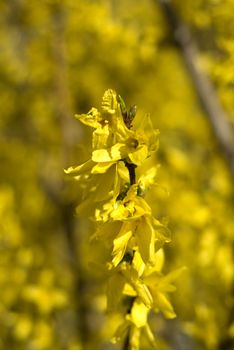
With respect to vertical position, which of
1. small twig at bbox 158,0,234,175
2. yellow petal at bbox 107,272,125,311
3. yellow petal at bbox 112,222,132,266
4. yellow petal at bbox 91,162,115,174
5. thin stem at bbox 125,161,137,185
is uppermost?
small twig at bbox 158,0,234,175

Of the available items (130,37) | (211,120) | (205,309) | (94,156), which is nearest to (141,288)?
(94,156)

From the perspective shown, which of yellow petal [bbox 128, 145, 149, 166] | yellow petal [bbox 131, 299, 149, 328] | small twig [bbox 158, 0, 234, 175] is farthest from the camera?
small twig [bbox 158, 0, 234, 175]

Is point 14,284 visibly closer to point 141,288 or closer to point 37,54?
point 141,288

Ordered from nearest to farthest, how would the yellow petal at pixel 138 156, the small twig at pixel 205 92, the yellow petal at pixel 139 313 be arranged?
the yellow petal at pixel 138 156 < the yellow petal at pixel 139 313 < the small twig at pixel 205 92

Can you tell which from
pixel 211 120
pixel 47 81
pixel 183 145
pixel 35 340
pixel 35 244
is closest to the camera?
pixel 35 340

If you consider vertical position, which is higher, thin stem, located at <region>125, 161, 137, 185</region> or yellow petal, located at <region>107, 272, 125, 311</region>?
thin stem, located at <region>125, 161, 137, 185</region>

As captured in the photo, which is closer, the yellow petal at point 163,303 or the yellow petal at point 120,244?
the yellow petal at point 120,244

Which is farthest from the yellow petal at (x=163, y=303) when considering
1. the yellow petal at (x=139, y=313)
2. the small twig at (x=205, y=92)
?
the small twig at (x=205, y=92)

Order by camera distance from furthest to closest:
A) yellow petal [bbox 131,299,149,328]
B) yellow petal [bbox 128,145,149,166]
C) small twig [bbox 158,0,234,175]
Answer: small twig [bbox 158,0,234,175] < yellow petal [bbox 131,299,149,328] < yellow petal [bbox 128,145,149,166]

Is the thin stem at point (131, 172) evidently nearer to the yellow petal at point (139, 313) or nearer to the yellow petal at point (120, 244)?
the yellow petal at point (120, 244)

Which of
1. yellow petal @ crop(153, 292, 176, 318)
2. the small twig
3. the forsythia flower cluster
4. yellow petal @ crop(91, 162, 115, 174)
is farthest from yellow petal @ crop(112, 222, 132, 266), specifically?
the small twig

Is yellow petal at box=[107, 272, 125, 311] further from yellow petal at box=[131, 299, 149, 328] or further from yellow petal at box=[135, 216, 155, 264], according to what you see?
yellow petal at box=[135, 216, 155, 264]
